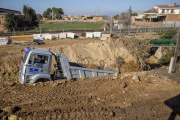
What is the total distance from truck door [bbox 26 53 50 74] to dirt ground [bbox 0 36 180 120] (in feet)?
2.27

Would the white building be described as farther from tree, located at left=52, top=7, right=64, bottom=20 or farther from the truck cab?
the truck cab

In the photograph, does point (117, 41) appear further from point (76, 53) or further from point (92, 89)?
point (92, 89)

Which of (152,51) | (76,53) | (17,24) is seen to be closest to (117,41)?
(76,53)

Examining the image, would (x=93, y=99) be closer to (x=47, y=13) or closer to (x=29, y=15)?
(x=29, y=15)

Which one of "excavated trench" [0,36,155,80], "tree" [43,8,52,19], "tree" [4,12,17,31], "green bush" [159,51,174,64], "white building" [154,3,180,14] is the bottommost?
"green bush" [159,51,174,64]

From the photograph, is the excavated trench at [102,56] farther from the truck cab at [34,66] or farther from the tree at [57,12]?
the tree at [57,12]

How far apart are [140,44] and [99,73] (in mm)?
8148

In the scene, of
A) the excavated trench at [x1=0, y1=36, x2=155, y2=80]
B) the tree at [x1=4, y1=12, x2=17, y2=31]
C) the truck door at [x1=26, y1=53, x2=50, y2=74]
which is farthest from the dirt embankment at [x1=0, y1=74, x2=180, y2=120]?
the tree at [x1=4, y1=12, x2=17, y2=31]

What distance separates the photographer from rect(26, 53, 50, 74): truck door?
7.39m

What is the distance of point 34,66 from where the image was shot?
7.46 meters

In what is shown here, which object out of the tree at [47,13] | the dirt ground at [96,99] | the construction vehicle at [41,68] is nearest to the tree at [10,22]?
the construction vehicle at [41,68]

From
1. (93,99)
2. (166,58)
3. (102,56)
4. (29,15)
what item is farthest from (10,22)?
(93,99)

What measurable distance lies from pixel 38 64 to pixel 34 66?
0.72 ft

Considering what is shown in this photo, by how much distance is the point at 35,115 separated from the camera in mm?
5379
